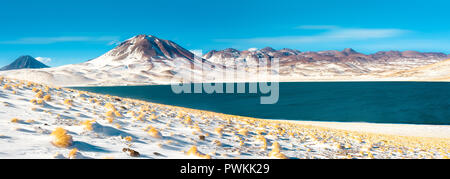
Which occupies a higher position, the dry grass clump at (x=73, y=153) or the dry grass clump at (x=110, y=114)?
the dry grass clump at (x=110, y=114)

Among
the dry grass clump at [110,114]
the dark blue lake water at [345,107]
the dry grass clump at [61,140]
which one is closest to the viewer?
the dry grass clump at [61,140]

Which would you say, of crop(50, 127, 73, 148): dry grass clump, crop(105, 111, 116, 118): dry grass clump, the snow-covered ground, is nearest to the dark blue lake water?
the snow-covered ground

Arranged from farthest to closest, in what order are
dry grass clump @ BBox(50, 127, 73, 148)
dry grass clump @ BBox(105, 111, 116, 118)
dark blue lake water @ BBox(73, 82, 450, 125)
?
dark blue lake water @ BBox(73, 82, 450, 125), dry grass clump @ BBox(105, 111, 116, 118), dry grass clump @ BBox(50, 127, 73, 148)

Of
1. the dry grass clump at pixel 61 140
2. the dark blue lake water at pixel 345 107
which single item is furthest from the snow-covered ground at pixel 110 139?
the dark blue lake water at pixel 345 107

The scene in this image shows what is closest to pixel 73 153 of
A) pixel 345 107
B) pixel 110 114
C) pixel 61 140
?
pixel 61 140

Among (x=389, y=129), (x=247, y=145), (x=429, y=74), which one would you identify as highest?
(x=429, y=74)

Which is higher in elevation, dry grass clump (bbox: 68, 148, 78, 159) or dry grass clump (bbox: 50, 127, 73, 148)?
dry grass clump (bbox: 50, 127, 73, 148)

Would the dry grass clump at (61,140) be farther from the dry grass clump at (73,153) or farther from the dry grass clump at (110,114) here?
the dry grass clump at (110,114)

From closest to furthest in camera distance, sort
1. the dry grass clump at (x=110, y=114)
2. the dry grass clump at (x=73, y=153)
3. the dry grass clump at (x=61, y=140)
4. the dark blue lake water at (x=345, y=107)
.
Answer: the dry grass clump at (x=73, y=153), the dry grass clump at (x=61, y=140), the dry grass clump at (x=110, y=114), the dark blue lake water at (x=345, y=107)

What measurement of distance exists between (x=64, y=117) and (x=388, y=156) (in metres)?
15.0

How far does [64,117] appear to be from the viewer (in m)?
A: 10.6

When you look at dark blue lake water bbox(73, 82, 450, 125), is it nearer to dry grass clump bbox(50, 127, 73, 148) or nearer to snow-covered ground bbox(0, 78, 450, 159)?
snow-covered ground bbox(0, 78, 450, 159)
